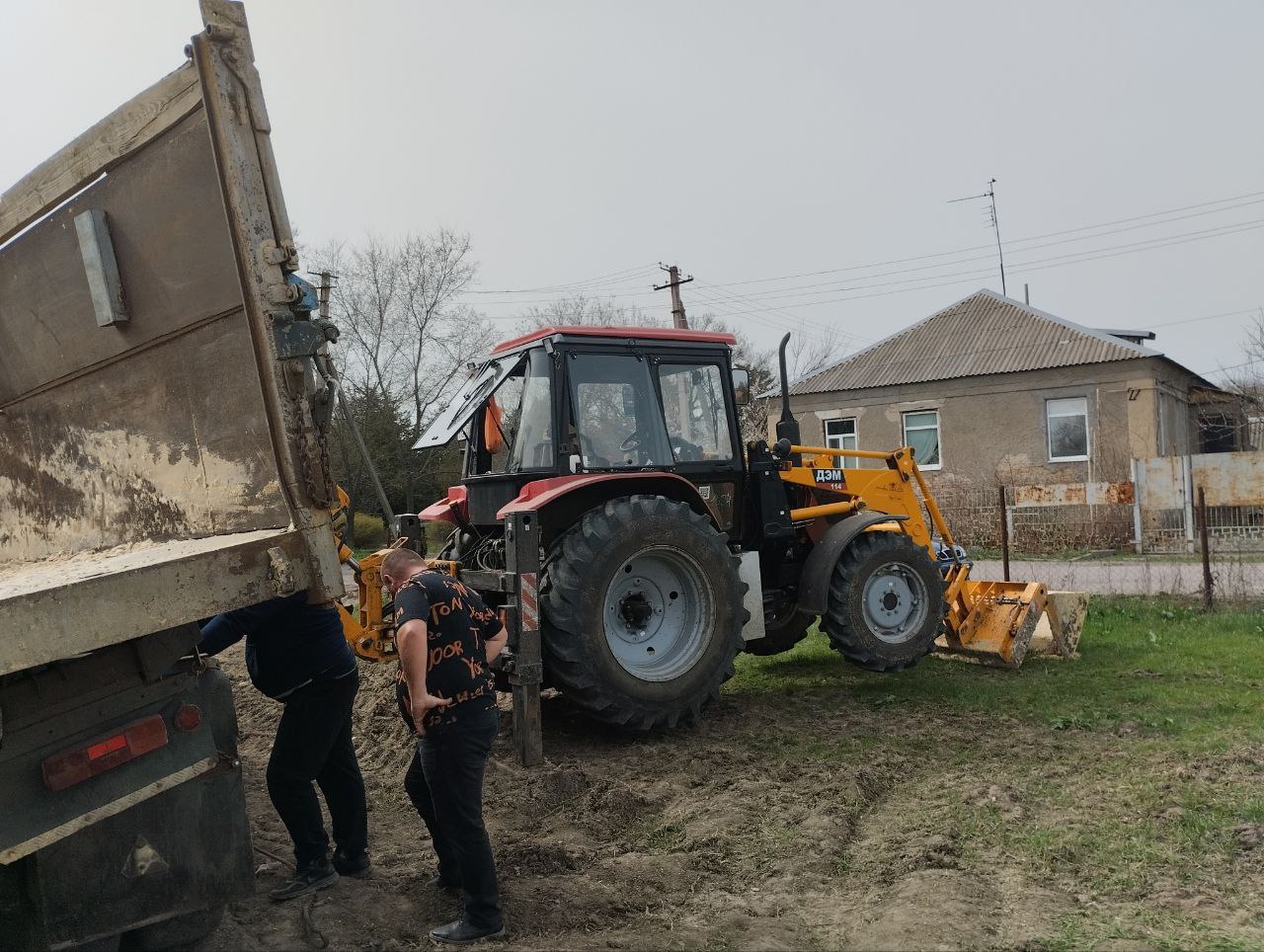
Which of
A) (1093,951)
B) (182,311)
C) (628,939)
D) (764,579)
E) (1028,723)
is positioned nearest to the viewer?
(182,311)

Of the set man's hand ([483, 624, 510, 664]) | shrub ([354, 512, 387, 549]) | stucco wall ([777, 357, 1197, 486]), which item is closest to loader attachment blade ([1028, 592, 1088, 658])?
man's hand ([483, 624, 510, 664])

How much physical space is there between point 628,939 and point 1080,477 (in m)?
22.2

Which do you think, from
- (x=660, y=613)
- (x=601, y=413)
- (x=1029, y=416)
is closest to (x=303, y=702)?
(x=660, y=613)

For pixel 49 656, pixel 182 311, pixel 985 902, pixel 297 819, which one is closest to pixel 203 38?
pixel 182 311

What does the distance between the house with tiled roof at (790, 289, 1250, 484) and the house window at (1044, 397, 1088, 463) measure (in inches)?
0.9

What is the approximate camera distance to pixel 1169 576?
12.6 meters

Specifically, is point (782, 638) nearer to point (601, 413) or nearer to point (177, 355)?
point (601, 413)

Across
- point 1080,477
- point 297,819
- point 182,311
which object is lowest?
point 1080,477

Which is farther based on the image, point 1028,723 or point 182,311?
point 1028,723

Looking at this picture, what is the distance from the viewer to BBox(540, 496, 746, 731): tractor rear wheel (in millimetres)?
6074

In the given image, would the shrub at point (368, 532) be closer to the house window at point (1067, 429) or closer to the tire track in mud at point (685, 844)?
the house window at point (1067, 429)

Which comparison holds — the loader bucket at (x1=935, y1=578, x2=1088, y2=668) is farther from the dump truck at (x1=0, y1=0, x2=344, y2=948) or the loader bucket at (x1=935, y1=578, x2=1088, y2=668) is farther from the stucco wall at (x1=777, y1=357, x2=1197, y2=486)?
the stucco wall at (x1=777, y1=357, x2=1197, y2=486)

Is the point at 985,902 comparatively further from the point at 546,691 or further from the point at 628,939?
the point at 546,691

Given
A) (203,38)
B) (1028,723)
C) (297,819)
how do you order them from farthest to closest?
(1028,723)
(297,819)
(203,38)
